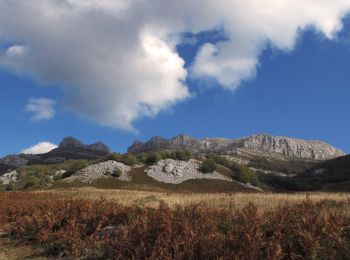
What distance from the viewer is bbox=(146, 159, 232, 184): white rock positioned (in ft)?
314

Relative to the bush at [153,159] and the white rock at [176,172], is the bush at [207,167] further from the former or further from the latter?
the bush at [153,159]

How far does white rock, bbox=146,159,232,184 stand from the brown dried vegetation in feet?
255

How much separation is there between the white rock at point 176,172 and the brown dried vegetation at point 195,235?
3060 inches

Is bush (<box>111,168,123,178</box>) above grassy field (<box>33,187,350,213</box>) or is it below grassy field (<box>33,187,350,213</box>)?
above

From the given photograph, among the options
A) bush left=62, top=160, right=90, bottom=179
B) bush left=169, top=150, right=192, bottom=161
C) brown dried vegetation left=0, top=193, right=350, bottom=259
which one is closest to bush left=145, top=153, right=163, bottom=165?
bush left=169, top=150, right=192, bottom=161

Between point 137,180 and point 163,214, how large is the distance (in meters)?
80.0

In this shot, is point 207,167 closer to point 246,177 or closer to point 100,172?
point 246,177

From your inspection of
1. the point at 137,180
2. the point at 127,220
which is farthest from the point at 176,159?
the point at 127,220

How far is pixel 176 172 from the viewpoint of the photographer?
9894 centimetres

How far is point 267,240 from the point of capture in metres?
10.7

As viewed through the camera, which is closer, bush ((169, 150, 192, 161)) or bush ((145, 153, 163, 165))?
bush ((145, 153, 163, 165))

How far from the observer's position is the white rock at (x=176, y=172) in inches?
3771

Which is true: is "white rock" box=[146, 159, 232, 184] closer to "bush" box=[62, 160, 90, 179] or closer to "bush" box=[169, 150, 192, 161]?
"bush" box=[169, 150, 192, 161]

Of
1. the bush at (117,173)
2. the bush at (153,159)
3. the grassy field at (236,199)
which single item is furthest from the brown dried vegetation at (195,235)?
the bush at (153,159)
